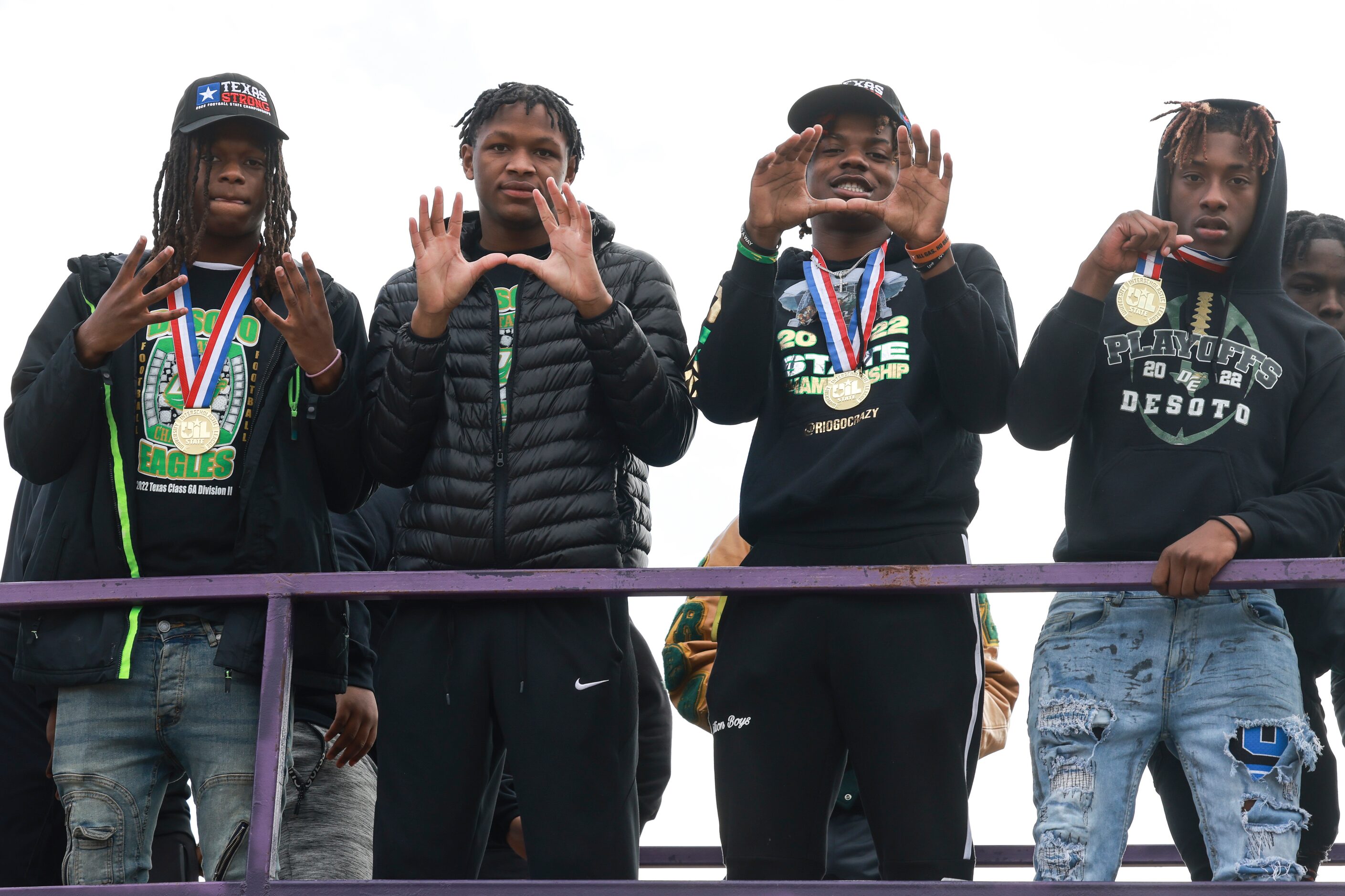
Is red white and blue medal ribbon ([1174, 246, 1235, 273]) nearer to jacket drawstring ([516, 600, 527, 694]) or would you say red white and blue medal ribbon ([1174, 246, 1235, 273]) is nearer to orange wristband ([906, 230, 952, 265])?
orange wristband ([906, 230, 952, 265])

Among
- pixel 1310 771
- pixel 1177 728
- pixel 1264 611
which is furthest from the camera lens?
pixel 1310 771

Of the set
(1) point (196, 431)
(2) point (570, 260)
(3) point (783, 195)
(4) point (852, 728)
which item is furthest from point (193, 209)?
(4) point (852, 728)

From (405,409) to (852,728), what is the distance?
1466mm

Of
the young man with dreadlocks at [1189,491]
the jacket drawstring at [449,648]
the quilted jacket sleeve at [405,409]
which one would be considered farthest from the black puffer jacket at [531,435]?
the young man with dreadlocks at [1189,491]

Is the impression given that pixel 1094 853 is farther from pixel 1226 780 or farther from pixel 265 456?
pixel 265 456

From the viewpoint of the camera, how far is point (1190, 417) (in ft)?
13.3

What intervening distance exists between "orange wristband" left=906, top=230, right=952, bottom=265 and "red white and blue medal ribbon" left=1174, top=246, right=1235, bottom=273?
2.29ft

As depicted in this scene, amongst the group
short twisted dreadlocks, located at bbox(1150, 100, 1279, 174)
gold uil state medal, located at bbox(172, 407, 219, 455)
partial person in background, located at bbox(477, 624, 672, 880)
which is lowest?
partial person in background, located at bbox(477, 624, 672, 880)

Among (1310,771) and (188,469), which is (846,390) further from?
(188,469)

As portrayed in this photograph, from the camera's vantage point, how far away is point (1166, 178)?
4.43 meters

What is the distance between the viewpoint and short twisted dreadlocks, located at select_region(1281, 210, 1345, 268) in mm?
5160

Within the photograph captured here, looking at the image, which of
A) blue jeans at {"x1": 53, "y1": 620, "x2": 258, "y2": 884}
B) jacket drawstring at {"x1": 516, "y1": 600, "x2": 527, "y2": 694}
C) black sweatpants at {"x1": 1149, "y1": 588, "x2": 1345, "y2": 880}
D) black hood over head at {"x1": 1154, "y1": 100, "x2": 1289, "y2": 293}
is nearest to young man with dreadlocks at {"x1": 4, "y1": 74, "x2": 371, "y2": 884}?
blue jeans at {"x1": 53, "y1": 620, "x2": 258, "y2": 884}

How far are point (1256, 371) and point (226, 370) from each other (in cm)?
278

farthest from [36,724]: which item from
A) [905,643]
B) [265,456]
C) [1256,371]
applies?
[1256,371]
